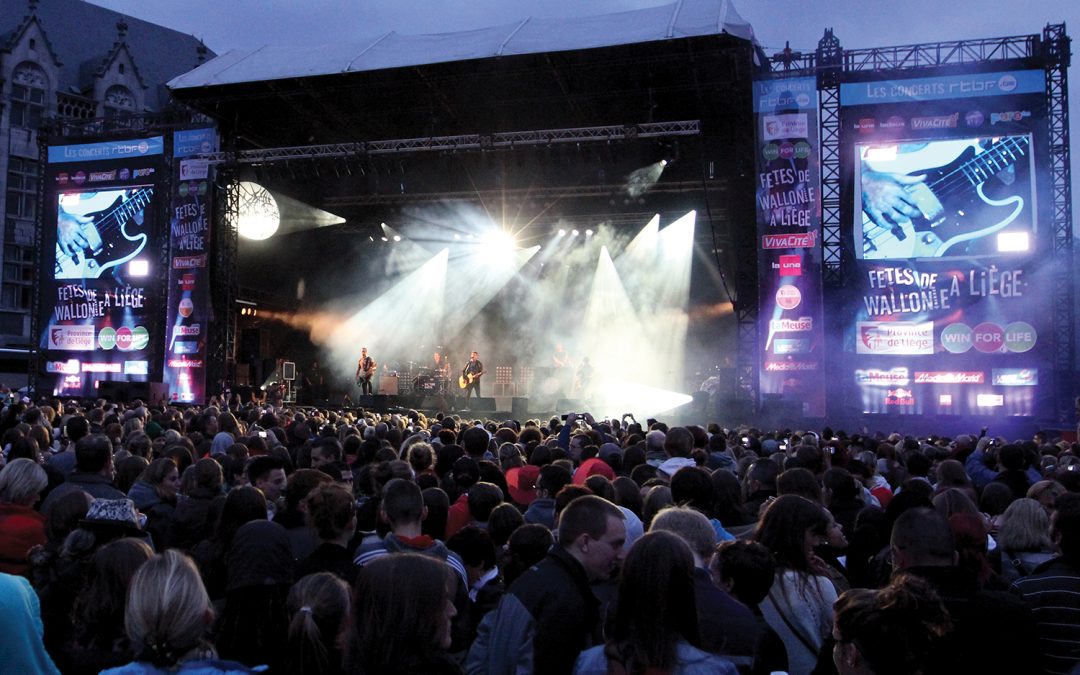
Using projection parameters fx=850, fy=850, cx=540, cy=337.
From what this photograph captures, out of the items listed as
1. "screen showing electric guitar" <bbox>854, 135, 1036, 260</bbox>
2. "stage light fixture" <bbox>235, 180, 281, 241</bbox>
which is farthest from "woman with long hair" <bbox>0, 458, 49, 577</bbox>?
"stage light fixture" <bbox>235, 180, 281, 241</bbox>

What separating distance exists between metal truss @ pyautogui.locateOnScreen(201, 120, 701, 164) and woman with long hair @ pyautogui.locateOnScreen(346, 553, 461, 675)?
17063 millimetres

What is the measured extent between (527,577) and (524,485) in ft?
9.94

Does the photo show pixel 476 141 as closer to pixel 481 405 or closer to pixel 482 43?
pixel 482 43

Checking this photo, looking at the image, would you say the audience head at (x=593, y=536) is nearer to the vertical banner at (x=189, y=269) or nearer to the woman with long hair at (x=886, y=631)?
the woman with long hair at (x=886, y=631)

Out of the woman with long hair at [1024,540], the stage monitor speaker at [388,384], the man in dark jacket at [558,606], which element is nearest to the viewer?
the man in dark jacket at [558,606]

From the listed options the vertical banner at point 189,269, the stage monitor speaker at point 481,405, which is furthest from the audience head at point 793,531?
the vertical banner at point 189,269

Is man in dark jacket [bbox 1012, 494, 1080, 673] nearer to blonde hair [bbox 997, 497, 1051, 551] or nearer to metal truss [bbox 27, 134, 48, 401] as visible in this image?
blonde hair [bbox 997, 497, 1051, 551]

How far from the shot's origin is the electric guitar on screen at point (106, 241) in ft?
80.4

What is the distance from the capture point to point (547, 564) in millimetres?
2994

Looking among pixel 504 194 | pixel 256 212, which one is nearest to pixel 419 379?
pixel 504 194

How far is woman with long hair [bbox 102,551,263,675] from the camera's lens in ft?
7.78

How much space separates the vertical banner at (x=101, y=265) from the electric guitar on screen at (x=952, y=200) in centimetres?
1952

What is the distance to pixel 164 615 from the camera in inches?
93.5

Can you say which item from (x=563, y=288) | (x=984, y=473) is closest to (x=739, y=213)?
(x=563, y=288)
